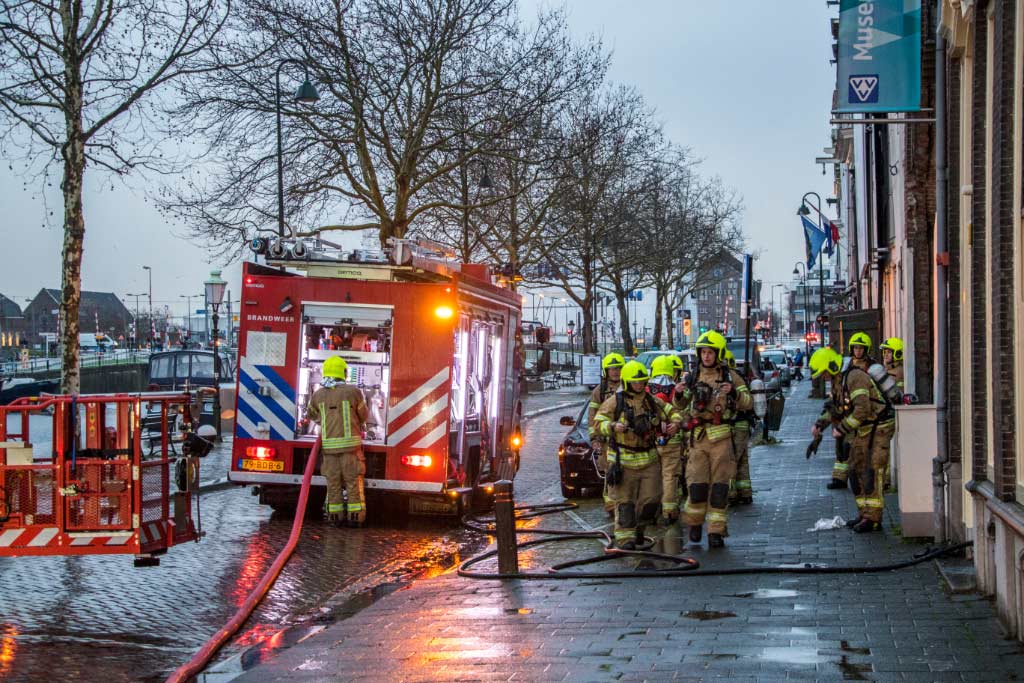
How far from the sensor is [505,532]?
10000 mm

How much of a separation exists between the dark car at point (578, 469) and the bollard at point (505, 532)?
6017 millimetres

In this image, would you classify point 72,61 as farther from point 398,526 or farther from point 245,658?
point 245,658

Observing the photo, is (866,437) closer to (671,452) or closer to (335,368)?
(671,452)

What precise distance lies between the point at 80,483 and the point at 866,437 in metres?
6.62

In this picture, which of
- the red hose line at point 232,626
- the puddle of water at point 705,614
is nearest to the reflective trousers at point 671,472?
the puddle of water at point 705,614

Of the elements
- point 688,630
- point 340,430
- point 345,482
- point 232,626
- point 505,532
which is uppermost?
point 340,430

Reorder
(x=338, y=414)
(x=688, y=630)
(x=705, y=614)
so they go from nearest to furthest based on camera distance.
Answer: (x=688, y=630) < (x=705, y=614) < (x=338, y=414)

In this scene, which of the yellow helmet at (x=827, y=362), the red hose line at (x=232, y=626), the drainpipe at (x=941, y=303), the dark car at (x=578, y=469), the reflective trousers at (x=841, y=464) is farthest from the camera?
the dark car at (x=578, y=469)

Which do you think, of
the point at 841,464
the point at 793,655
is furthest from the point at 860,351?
the point at 793,655

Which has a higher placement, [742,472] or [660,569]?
[742,472]

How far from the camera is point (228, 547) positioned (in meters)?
12.5

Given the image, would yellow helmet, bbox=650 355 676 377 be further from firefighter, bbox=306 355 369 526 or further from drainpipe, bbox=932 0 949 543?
firefighter, bbox=306 355 369 526

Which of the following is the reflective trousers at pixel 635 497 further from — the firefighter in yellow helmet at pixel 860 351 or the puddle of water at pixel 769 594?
the firefighter in yellow helmet at pixel 860 351

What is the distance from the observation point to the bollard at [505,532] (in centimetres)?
994
